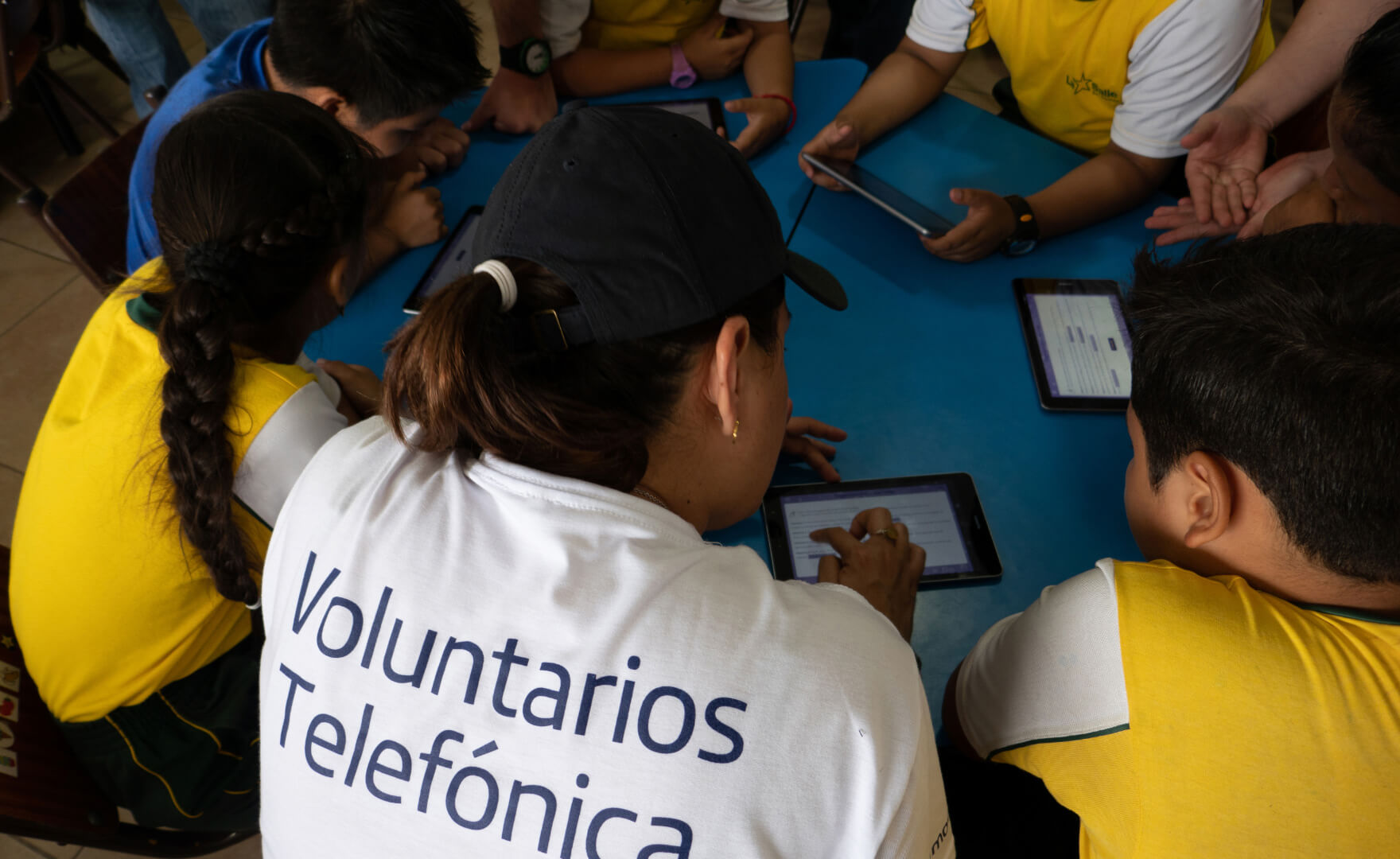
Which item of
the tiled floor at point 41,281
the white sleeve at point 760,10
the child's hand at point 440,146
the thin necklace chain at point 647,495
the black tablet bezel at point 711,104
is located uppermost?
the white sleeve at point 760,10

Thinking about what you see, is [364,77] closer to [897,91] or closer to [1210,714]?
[897,91]

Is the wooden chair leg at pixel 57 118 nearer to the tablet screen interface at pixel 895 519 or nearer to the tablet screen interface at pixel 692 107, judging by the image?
the tablet screen interface at pixel 692 107

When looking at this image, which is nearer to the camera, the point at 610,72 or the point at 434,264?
the point at 434,264

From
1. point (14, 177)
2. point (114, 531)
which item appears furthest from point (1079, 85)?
point (14, 177)

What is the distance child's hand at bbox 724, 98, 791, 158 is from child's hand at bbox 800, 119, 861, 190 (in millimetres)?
87

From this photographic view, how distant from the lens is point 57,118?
251cm

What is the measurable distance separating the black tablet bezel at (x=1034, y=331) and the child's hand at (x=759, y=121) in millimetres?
511

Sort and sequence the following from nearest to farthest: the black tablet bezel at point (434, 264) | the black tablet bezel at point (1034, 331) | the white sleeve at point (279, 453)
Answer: the white sleeve at point (279, 453), the black tablet bezel at point (1034, 331), the black tablet bezel at point (434, 264)

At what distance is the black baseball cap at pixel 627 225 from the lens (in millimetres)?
645

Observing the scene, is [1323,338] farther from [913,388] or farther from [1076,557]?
[913,388]

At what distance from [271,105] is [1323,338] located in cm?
110

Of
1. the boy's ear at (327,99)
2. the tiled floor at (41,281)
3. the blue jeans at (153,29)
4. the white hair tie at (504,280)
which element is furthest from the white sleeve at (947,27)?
the blue jeans at (153,29)

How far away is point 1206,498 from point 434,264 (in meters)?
1.07

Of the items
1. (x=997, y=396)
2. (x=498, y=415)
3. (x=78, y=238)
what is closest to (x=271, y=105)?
(x=78, y=238)
